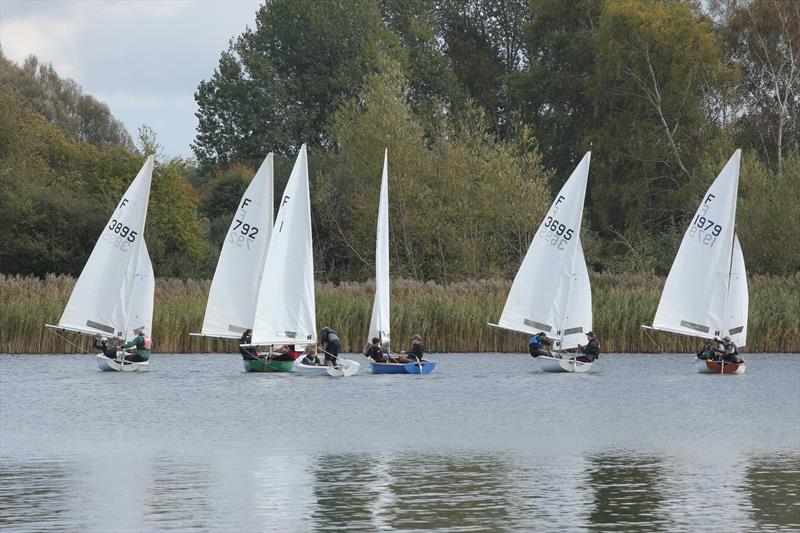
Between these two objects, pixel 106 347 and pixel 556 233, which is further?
pixel 556 233

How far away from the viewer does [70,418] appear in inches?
1194

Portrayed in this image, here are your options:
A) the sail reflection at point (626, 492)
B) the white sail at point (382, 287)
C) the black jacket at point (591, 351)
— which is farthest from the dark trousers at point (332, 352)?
the sail reflection at point (626, 492)

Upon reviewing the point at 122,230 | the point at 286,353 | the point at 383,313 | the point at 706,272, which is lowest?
the point at 286,353

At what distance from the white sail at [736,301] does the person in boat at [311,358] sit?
11886mm

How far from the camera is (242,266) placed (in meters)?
41.2

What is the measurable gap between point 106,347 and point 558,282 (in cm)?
A: 1274

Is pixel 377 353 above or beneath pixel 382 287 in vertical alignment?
beneath

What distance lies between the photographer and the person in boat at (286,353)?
1591 inches

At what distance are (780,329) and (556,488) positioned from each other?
27.9 metres

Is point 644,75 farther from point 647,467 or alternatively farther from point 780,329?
point 647,467

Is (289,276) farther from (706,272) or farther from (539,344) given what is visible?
(706,272)

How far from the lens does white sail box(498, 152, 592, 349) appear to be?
42.2m

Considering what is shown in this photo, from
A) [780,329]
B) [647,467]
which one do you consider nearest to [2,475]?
[647,467]

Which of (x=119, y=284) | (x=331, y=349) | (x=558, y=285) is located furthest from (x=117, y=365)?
(x=558, y=285)
